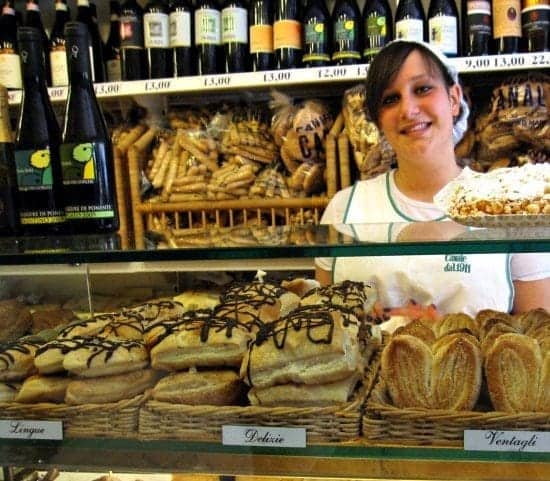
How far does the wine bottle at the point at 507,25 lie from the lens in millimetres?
1788

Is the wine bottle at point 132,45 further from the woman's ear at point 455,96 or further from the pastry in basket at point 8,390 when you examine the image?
the pastry in basket at point 8,390

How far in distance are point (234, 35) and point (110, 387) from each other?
1.48m

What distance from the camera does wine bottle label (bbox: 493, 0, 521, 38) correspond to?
70.4 inches

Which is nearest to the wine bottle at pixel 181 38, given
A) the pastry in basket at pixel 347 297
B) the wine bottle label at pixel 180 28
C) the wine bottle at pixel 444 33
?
the wine bottle label at pixel 180 28

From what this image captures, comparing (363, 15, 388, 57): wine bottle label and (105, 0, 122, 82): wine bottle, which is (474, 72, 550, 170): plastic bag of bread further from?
(105, 0, 122, 82): wine bottle

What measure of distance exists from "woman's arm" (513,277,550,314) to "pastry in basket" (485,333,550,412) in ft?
1.99

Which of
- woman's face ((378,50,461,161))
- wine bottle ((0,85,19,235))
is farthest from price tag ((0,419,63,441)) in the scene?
woman's face ((378,50,461,161))

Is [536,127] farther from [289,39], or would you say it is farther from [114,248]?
[114,248]

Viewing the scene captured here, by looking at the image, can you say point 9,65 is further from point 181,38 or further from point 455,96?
point 455,96

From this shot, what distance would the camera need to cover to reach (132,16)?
6.55 ft

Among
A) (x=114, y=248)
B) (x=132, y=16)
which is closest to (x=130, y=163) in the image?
(x=132, y=16)

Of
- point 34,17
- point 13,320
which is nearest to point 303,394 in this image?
point 13,320

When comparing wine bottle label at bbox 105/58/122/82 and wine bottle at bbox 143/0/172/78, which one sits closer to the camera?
wine bottle at bbox 143/0/172/78

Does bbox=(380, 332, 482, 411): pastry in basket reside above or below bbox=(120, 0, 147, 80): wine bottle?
below
